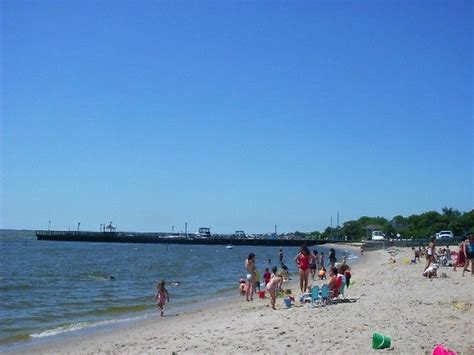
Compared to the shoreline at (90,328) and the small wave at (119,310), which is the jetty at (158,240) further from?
the shoreline at (90,328)

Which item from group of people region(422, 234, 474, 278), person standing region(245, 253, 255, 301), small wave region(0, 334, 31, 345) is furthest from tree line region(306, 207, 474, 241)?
small wave region(0, 334, 31, 345)

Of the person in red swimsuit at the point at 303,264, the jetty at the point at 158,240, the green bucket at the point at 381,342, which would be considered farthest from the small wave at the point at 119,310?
the jetty at the point at 158,240

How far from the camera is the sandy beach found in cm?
959

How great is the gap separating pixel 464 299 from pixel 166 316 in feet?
30.0

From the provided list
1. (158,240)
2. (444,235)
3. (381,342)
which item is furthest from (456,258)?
(158,240)

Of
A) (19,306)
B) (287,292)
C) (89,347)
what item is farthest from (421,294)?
(19,306)

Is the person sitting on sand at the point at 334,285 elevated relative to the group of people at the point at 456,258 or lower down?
lower down

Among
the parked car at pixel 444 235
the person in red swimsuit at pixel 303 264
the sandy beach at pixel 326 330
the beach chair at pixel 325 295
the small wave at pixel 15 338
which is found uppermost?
the parked car at pixel 444 235

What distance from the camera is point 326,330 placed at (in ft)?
35.4

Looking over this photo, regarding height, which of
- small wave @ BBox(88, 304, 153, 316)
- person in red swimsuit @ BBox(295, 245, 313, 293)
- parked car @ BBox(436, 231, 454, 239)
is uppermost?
parked car @ BBox(436, 231, 454, 239)

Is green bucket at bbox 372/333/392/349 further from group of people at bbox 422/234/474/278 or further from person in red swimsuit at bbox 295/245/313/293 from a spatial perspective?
group of people at bbox 422/234/474/278

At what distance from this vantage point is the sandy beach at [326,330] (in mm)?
9594

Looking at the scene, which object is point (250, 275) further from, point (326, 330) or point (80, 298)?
point (326, 330)

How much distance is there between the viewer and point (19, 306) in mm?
21359
